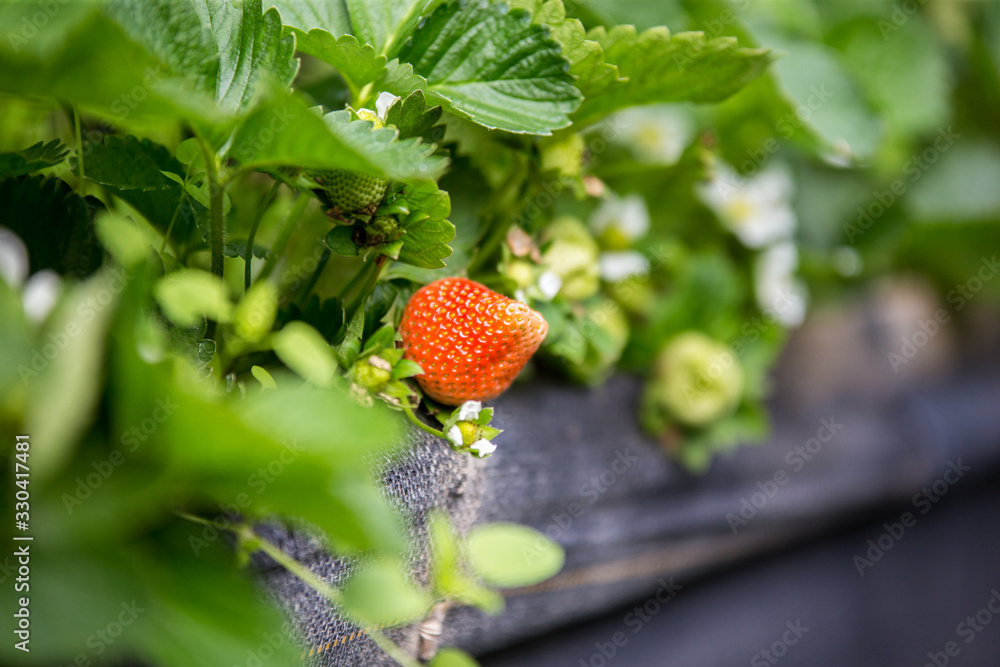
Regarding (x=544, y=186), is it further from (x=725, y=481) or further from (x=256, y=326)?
(x=725, y=481)

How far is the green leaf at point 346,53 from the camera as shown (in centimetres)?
26

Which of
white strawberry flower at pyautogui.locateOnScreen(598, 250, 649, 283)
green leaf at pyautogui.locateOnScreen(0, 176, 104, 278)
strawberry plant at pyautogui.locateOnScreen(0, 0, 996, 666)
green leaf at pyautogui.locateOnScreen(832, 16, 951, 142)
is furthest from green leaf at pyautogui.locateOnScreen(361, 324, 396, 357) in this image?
green leaf at pyautogui.locateOnScreen(832, 16, 951, 142)

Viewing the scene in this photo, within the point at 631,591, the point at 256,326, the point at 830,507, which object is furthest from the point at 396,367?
the point at 830,507

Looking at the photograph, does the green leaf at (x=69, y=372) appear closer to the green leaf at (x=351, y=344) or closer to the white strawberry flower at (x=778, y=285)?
the green leaf at (x=351, y=344)

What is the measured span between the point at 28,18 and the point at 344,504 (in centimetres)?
16

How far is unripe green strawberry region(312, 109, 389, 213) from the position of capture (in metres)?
0.26

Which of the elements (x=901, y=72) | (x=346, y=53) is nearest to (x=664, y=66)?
(x=346, y=53)

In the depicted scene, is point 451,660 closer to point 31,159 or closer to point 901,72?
point 31,159

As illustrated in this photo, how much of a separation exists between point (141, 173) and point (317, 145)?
11cm

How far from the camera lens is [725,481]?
62 centimetres

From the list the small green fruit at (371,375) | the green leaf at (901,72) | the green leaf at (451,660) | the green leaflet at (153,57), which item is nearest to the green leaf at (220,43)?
the green leaflet at (153,57)

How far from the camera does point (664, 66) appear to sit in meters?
0.33

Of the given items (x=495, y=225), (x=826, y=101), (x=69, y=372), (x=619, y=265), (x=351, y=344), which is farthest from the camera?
(x=826, y=101)

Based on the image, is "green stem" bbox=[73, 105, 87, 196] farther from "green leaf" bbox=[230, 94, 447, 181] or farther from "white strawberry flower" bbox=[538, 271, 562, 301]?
"white strawberry flower" bbox=[538, 271, 562, 301]
